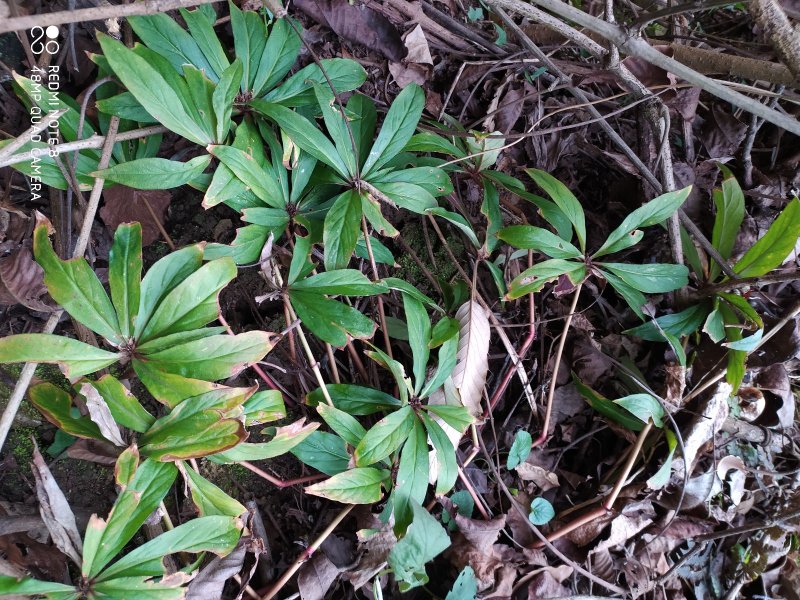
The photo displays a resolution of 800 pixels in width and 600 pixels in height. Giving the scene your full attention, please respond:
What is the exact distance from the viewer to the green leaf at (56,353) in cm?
87

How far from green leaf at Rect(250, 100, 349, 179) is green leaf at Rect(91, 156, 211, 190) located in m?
0.17

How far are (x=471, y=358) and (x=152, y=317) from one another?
2.33 feet

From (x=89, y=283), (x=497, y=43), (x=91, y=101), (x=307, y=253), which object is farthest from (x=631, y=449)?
(x=91, y=101)

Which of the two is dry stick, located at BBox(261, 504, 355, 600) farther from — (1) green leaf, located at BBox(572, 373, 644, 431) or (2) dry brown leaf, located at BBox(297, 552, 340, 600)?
(1) green leaf, located at BBox(572, 373, 644, 431)

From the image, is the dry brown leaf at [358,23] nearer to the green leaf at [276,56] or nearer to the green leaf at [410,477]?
the green leaf at [276,56]

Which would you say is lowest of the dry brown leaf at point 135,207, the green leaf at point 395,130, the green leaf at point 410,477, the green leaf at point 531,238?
the green leaf at point 410,477

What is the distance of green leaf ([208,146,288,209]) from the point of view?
106 cm

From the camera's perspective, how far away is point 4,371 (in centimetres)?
112

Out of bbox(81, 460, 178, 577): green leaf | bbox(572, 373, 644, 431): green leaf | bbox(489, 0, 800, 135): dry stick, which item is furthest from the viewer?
bbox(572, 373, 644, 431): green leaf

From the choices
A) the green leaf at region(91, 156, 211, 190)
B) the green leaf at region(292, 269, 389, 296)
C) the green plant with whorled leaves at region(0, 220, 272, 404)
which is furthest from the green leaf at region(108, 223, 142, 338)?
the green leaf at region(292, 269, 389, 296)

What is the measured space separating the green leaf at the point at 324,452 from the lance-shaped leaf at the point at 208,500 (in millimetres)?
160

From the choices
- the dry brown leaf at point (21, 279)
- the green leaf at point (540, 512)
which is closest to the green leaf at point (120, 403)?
the dry brown leaf at point (21, 279)

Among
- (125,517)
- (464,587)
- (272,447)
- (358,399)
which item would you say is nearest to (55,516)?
(125,517)

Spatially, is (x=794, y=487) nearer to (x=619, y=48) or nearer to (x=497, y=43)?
(x=619, y=48)
